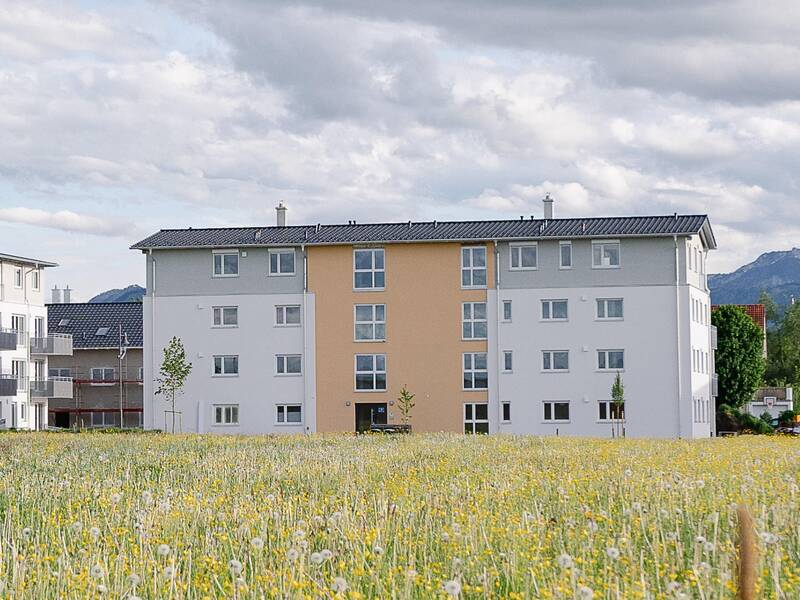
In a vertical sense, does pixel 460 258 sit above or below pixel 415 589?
above

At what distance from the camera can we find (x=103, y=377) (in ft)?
270

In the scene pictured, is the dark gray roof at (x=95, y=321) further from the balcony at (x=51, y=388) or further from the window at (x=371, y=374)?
the window at (x=371, y=374)

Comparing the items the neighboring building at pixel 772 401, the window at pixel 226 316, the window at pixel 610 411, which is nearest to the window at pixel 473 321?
the window at pixel 610 411

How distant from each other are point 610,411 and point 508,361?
550cm

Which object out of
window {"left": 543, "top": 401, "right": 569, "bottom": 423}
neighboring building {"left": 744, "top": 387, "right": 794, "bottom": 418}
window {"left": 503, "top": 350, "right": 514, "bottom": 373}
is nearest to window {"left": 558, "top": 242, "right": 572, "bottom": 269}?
window {"left": 503, "top": 350, "right": 514, "bottom": 373}

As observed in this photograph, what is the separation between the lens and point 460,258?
206ft

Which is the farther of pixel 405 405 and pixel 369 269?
pixel 369 269

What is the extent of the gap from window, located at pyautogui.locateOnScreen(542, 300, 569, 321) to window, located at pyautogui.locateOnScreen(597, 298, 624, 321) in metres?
1.65

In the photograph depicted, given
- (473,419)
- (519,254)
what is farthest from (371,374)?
(519,254)

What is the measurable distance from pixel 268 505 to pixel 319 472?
5119 mm

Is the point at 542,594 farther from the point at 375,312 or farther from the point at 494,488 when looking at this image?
the point at 375,312

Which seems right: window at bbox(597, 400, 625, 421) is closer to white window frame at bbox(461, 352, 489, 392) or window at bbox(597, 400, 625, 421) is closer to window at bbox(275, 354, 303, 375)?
white window frame at bbox(461, 352, 489, 392)

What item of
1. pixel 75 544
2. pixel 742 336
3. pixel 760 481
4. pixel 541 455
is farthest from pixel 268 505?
pixel 742 336

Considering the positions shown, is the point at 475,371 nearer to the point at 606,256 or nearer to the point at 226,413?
the point at 606,256
